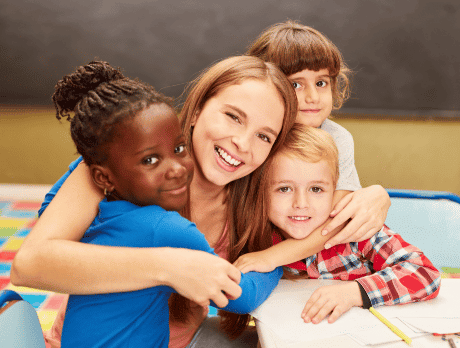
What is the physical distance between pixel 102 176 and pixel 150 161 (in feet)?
0.34

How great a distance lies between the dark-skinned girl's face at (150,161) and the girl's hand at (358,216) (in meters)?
0.47

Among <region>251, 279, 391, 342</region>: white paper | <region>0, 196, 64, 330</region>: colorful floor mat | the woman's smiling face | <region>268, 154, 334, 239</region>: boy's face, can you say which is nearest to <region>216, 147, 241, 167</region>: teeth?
the woman's smiling face

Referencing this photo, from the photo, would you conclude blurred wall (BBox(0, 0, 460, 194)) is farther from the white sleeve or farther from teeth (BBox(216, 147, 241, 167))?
teeth (BBox(216, 147, 241, 167))

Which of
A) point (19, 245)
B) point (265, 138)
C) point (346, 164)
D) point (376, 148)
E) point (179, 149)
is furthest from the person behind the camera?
point (376, 148)

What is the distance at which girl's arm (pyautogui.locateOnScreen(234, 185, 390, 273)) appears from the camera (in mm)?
955

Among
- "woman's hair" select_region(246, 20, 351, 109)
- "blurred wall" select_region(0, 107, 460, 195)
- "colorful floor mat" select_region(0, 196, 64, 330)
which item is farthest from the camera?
"blurred wall" select_region(0, 107, 460, 195)

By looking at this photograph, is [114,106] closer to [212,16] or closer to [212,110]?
[212,110]

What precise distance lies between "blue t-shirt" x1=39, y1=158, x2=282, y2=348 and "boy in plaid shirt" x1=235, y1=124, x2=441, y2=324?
25cm

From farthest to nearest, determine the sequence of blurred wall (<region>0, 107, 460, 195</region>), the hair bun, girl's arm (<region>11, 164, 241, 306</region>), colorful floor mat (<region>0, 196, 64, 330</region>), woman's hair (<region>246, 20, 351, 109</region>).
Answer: blurred wall (<region>0, 107, 460, 195</region>), colorful floor mat (<region>0, 196, 64, 330</region>), woman's hair (<region>246, 20, 351, 109</region>), the hair bun, girl's arm (<region>11, 164, 241, 306</region>)

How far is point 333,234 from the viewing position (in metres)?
Answer: 1.05

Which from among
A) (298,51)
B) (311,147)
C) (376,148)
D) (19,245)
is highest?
(298,51)

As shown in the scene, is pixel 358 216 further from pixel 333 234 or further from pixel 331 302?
pixel 331 302

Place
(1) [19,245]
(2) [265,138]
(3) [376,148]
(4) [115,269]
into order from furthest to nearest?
(3) [376,148]
(1) [19,245]
(2) [265,138]
(4) [115,269]

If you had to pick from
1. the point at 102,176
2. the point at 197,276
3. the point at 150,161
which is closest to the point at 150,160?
the point at 150,161
